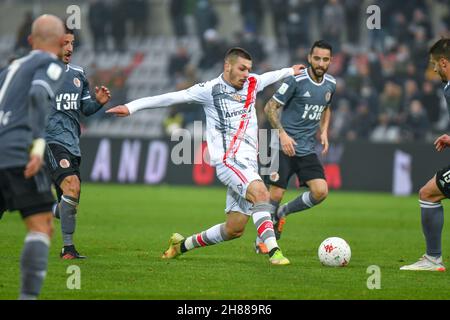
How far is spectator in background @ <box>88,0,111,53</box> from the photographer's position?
32503 millimetres

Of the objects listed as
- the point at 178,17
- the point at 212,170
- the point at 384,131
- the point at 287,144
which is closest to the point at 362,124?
the point at 384,131

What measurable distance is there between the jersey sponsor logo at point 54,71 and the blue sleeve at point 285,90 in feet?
19.5

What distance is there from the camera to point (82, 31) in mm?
35875

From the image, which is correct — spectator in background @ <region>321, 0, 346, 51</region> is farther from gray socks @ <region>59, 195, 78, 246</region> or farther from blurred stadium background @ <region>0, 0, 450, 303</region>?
gray socks @ <region>59, 195, 78, 246</region>

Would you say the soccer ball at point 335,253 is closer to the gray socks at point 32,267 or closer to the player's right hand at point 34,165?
the gray socks at point 32,267

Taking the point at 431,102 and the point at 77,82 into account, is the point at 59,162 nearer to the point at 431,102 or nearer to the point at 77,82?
the point at 77,82

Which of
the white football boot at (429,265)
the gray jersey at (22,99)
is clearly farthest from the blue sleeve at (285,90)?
the gray jersey at (22,99)

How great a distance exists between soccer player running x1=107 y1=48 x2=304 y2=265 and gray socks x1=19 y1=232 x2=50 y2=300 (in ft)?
11.8

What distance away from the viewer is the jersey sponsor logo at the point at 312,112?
1334cm

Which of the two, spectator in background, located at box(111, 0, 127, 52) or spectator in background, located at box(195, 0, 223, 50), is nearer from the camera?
spectator in background, located at box(195, 0, 223, 50)

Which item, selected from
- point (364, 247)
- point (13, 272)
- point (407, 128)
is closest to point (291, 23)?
point (407, 128)

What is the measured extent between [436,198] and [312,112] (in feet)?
10.5

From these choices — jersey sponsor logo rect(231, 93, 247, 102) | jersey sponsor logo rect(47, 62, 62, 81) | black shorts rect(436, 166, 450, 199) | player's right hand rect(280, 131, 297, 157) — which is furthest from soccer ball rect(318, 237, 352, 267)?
jersey sponsor logo rect(47, 62, 62, 81)
